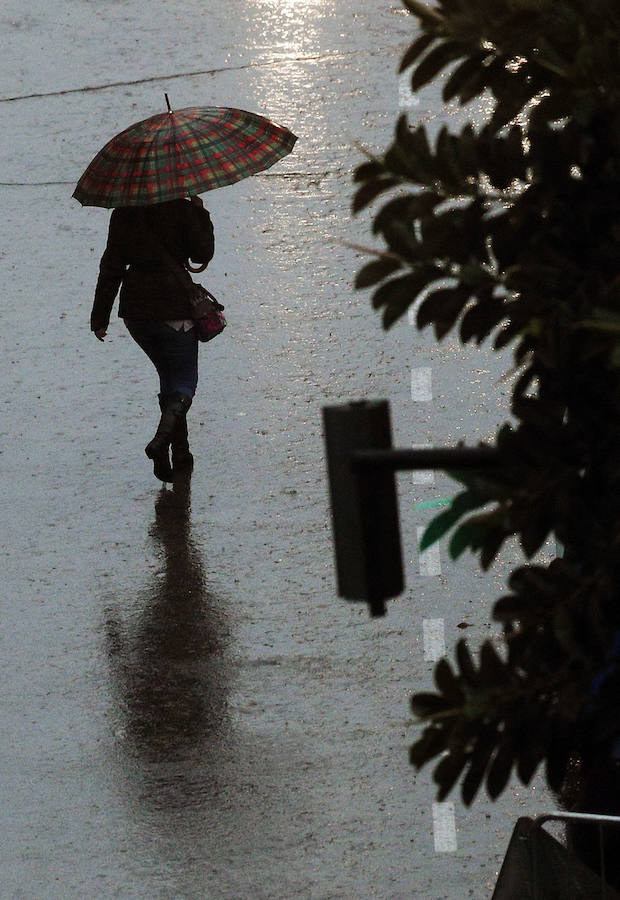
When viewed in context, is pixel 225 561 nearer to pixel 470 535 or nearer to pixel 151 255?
pixel 151 255

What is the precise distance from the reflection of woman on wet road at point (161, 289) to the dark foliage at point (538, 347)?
668cm

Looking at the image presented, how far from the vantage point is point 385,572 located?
12.8ft

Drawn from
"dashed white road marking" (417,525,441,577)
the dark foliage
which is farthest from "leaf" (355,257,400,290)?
"dashed white road marking" (417,525,441,577)

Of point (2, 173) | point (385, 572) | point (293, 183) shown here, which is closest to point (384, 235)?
point (385, 572)

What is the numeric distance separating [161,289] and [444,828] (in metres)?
4.36

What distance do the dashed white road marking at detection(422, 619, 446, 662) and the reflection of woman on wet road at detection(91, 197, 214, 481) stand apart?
237 centimetres

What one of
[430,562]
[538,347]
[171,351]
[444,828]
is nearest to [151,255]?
[171,351]

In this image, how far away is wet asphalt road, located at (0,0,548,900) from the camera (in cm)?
746

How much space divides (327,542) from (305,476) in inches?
32.7

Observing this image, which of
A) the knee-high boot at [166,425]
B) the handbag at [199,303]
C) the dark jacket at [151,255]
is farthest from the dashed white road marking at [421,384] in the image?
the dark jacket at [151,255]

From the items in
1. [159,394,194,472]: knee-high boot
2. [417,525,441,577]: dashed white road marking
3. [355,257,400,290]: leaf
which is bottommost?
[417,525,441,577]: dashed white road marking

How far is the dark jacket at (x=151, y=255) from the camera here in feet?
34.3

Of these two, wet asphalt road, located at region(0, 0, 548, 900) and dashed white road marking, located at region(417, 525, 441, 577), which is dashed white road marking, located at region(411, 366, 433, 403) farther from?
dashed white road marking, located at region(417, 525, 441, 577)

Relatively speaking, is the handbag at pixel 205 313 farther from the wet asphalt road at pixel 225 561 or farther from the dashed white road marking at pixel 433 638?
the dashed white road marking at pixel 433 638
